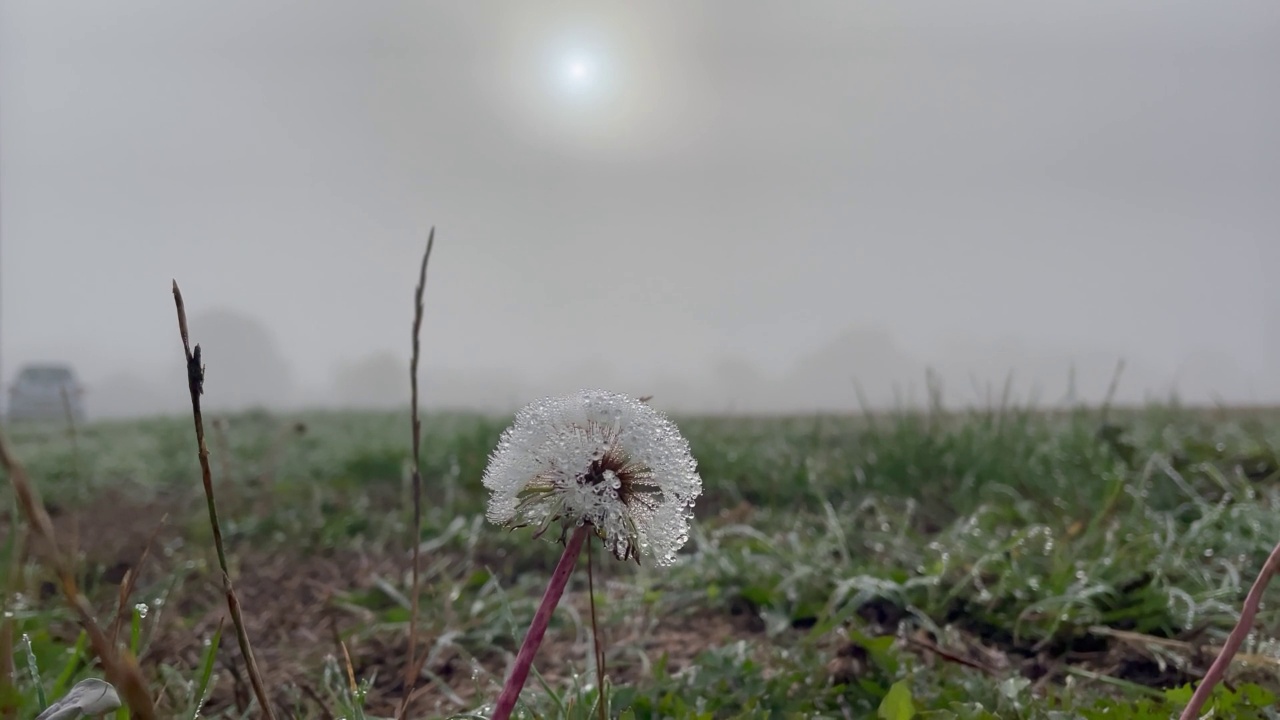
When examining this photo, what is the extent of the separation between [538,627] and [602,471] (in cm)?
20

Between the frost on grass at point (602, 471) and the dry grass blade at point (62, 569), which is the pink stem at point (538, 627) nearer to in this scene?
the frost on grass at point (602, 471)

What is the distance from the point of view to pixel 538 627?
3.35 ft

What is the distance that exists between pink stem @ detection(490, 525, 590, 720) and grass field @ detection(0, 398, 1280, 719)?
50 cm

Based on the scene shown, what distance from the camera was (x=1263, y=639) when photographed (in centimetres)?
244

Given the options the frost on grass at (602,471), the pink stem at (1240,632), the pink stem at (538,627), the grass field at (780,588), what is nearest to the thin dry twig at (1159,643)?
the grass field at (780,588)

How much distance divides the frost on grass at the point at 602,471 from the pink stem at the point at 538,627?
0.05m

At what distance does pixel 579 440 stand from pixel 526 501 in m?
0.11

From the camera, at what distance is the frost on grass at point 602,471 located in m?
1.10

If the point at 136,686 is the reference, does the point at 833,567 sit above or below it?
below

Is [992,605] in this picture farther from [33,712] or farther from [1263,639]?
[33,712]

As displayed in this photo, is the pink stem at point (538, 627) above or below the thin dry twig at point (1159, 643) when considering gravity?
above

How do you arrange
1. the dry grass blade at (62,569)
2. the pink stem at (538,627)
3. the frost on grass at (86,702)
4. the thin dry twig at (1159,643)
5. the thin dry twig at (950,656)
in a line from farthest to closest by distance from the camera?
the thin dry twig at (1159,643)
the thin dry twig at (950,656)
the frost on grass at (86,702)
the pink stem at (538,627)
the dry grass blade at (62,569)

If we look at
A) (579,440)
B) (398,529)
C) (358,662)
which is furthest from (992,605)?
(398,529)

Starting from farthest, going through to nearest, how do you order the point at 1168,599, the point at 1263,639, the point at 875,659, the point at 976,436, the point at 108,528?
1. the point at 976,436
2. the point at 108,528
3. the point at 1168,599
4. the point at 1263,639
5. the point at 875,659
